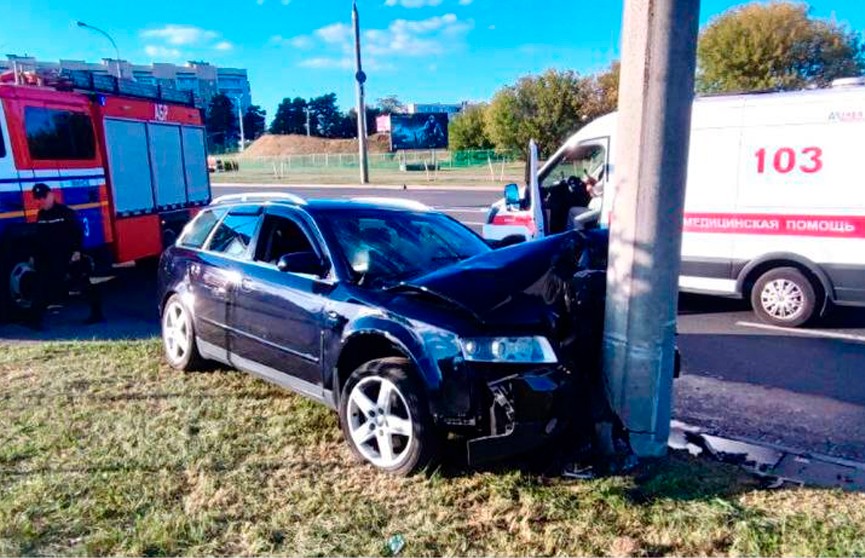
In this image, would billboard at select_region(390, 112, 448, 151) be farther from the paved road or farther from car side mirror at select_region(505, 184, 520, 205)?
the paved road

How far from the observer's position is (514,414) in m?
3.34

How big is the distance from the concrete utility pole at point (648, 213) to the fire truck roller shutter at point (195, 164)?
34.9ft

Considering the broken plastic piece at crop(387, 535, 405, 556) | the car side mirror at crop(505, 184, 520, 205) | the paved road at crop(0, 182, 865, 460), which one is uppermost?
the car side mirror at crop(505, 184, 520, 205)

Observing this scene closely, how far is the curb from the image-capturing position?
3.62 metres

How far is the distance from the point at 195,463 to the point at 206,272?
1.95 meters

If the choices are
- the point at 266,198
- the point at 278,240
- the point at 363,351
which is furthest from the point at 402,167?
the point at 363,351

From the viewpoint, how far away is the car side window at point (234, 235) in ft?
16.9

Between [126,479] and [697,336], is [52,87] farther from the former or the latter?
[697,336]

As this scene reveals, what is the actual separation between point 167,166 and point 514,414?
10225 mm

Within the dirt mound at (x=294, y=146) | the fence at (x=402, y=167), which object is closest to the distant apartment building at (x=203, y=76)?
the dirt mound at (x=294, y=146)

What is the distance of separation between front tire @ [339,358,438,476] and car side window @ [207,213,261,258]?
1826mm

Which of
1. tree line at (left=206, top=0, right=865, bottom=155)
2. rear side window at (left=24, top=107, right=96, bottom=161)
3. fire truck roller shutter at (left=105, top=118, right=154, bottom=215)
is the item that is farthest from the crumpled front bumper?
tree line at (left=206, top=0, right=865, bottom=155)

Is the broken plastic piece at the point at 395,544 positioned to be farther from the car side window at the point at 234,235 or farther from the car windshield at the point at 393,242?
the car side window at the point at 234,235

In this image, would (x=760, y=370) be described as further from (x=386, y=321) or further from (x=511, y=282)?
(x=386, y=321)
